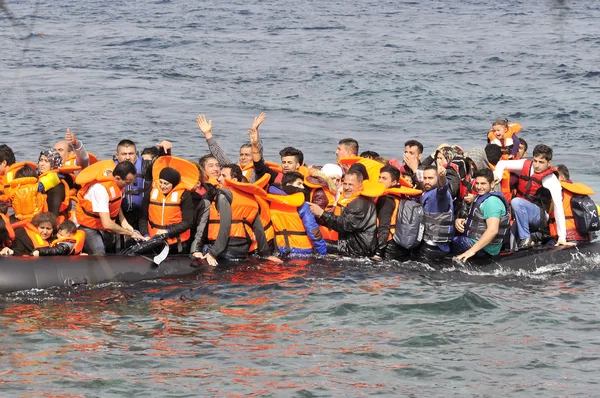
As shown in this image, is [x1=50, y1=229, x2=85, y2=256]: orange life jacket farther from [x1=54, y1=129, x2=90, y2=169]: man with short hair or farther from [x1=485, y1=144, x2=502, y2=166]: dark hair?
[x1=485, y1=144, x2=502, y2=166]: dark hair

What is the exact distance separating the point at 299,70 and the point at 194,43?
530cm

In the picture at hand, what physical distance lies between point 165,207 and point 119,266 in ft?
2.66

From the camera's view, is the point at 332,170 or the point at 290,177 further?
the point at 332,170

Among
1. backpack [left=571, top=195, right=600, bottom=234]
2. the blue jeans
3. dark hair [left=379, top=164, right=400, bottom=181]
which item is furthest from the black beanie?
backpack [left=571, top=195, right=600, bottom=234]

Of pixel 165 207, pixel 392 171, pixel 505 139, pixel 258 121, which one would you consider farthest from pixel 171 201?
pixel 505 139

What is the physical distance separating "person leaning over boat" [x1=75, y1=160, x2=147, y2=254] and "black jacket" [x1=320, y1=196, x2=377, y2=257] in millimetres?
2252

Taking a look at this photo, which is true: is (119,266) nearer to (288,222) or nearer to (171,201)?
(171,201)

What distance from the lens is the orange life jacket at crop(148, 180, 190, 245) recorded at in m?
9.65

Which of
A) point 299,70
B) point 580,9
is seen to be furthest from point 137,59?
point 580,9

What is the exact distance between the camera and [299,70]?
28625 mm

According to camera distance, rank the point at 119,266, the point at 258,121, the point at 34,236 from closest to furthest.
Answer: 1. the point at 34,236
2. the point at 119,266
3. the point at 258,121

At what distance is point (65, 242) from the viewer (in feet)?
30.3

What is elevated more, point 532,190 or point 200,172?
point 200,172

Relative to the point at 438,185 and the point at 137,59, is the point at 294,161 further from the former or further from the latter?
the point at 137,59
